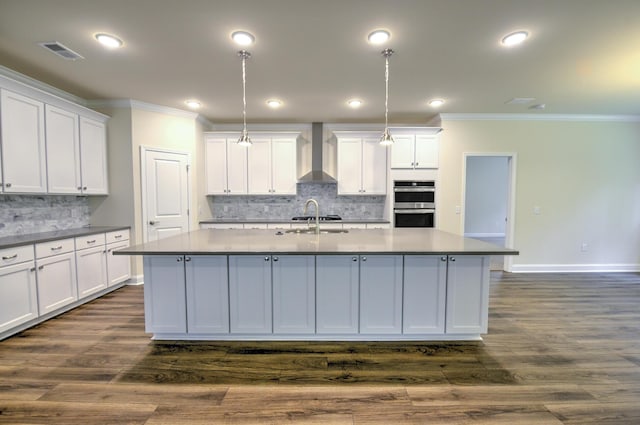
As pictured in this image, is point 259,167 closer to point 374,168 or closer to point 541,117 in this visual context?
point 374,168

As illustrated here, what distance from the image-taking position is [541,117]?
464cm

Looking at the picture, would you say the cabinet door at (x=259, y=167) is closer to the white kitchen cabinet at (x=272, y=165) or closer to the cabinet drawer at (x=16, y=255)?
the white kitchen cabinet at (x=272, y=165)

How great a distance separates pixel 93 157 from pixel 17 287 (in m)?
1.87

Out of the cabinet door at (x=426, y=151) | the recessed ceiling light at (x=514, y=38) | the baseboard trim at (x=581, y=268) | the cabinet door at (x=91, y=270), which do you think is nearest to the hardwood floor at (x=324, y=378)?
the cabinet door at (x=91, y=270)

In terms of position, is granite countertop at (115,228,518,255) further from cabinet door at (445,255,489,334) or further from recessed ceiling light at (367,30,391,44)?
recessed ceiling light at (367,30,391,44)

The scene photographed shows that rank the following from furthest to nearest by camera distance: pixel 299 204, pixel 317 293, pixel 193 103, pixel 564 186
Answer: pixel 299 204
pixel 564 186
pixel 193 103
pixel 317 293

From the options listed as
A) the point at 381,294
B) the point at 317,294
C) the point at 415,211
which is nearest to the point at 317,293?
the point at 317,294

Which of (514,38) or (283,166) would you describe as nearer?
(514,38)

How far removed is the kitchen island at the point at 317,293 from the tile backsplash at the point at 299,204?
2762 mm

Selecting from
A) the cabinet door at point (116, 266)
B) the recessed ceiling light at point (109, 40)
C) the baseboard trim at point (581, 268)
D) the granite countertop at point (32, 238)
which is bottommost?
the baseboard trim at point (581, 268)

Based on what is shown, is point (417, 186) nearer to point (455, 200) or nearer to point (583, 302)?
point (455, 200)

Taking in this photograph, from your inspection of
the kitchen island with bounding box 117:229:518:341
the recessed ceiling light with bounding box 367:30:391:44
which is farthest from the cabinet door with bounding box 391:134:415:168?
the kitchen island with bounding box 117:229:518:341

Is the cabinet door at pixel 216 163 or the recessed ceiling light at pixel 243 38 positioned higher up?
the recessed ceiling light at pixel 243 38

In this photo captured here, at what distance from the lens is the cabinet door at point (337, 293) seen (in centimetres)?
243
